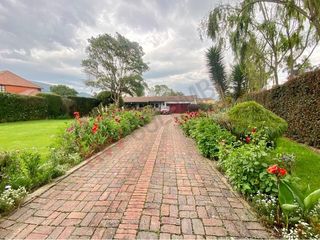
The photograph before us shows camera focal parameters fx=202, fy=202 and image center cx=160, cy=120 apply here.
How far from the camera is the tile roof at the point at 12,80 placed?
31.7m

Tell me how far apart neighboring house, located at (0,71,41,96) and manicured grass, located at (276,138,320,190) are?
34304mm

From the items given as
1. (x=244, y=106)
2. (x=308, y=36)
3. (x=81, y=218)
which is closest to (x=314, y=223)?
(x=81, y=218)

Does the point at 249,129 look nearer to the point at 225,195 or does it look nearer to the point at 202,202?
the point at 225,195

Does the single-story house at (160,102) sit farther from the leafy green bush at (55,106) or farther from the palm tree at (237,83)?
the leafy green bush at (55,106)

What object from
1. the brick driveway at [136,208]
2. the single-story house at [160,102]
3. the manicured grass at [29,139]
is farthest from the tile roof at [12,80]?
the brick driveway at [136,208]

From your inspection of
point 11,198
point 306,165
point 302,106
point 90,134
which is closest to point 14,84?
point 90,134

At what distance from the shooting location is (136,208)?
2805mm

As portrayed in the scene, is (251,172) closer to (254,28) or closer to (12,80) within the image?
(254,28)

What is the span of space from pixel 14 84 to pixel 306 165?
129 feet

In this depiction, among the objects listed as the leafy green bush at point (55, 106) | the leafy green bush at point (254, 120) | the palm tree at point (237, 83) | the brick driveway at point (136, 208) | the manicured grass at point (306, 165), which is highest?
the palm tree at point (237, 83)

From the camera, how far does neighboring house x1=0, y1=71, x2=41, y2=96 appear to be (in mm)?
31439

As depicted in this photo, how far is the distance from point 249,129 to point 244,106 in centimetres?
76

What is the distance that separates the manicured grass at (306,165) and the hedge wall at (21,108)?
19749 mm

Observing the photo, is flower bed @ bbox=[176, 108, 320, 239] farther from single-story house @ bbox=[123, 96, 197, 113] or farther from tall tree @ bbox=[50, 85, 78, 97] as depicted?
tall tree @ bbox=[50, 85, 78, 97]
